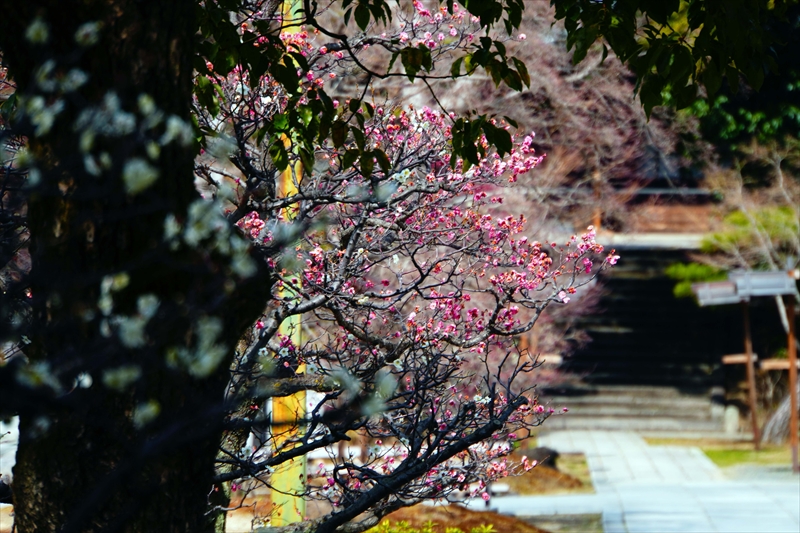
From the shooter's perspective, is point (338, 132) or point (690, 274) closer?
point (338, 132)

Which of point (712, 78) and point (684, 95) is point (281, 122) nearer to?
point (684, 95)

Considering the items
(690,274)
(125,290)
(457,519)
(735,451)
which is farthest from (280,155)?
(690,274)

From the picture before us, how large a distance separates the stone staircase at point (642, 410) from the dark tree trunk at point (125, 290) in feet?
58.1

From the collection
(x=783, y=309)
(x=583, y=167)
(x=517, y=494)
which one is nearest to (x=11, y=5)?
(x=517, y=494)

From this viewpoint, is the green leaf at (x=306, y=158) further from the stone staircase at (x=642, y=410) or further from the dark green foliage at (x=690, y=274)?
the stone staircase at (x=642, y=410)

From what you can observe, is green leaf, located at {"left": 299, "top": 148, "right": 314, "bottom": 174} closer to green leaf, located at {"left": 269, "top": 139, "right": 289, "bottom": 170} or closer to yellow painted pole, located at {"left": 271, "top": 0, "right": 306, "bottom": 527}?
green leaf, located at {"left": 269, "top": 139, "right": 289, "bottom": 170}

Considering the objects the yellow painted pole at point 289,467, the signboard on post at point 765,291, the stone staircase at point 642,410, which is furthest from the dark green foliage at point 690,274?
the yellow painted pole at point 289,467

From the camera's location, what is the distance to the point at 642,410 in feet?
69.0

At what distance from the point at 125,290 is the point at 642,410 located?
1939cm

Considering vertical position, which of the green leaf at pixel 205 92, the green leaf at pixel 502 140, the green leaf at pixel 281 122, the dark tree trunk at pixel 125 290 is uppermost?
the green leaf at pixel 205 92

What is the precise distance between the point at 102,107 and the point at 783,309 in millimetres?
17847

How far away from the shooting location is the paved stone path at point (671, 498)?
11305 mm

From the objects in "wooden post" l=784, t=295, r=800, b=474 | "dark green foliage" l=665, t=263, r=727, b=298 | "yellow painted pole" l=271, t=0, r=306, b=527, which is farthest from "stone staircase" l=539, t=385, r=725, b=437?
"yellow painted pole" l=271, t=0, r=306, b=527

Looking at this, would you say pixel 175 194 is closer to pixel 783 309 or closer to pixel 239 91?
pixel 239 91
